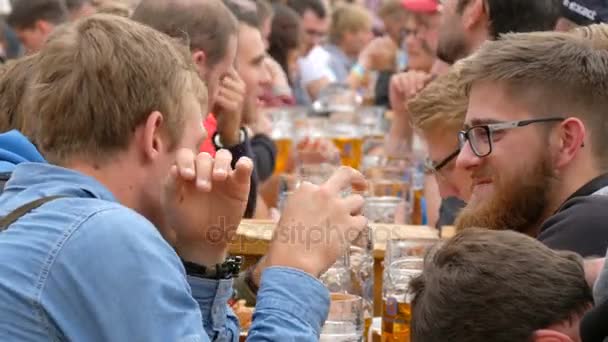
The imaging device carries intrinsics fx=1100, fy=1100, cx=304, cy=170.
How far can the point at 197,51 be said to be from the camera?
299 cm

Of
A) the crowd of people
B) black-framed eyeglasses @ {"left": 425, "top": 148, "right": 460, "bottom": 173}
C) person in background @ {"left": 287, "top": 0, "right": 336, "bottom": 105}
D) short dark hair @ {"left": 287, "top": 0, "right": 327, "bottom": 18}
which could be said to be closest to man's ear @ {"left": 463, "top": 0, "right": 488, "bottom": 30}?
black-framed eyeglasses @ {"left": 425, "top": 148, "right": 460, "bottom": 173}

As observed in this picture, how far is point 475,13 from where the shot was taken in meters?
3.70

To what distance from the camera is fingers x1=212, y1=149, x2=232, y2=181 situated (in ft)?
5.41

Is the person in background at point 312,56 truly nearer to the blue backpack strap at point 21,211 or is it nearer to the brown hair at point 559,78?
the brown hair at point 559,78

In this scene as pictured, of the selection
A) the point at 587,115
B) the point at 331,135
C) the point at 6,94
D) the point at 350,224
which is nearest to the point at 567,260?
the point at 350,224

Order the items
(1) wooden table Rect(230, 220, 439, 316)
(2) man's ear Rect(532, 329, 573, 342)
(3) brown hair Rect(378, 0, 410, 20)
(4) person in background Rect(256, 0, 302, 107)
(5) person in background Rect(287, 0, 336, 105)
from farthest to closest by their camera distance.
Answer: (5) person in background Rect(287, 0, 336, 105), (3) brown hair Rect(378, 0, 410, 20), (4) person in background Rect(256, 0, 302, 107), (1) wooden table Rect(230, 220, 439, 316), (2) man's ear Rect(532, 329, 573, 342)

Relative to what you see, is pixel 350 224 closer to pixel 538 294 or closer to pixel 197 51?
pixel 538 294

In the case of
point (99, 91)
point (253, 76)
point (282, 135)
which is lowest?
point (282, 135)

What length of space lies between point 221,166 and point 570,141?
864 mm

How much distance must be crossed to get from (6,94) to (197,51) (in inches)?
26.1

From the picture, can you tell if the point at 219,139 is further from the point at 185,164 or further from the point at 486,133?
the point at 185,164

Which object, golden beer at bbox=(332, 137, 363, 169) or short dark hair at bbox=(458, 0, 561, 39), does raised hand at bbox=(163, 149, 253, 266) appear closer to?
short dark hair at bbox=(458, 0, 561, 39)

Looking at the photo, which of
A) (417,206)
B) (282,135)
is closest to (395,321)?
(417,206)

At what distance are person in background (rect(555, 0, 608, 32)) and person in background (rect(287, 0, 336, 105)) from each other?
4.85 meters
